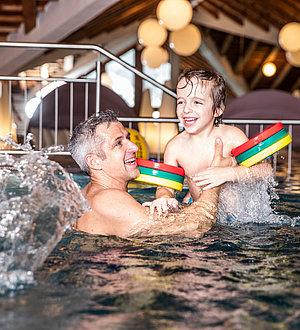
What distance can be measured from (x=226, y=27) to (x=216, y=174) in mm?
10802

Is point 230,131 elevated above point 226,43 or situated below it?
below

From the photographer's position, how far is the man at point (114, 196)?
9.74ft

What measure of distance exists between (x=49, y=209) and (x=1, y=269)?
14.2 inches

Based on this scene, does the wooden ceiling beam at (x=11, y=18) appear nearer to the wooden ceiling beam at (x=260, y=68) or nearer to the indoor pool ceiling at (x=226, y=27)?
the indoor pool ceiling at (x=226, y=27)

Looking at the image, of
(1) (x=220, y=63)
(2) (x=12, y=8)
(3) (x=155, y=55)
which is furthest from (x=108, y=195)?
(1) (x=220, y=63)

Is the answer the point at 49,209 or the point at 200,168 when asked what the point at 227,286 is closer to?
the point at 49,209

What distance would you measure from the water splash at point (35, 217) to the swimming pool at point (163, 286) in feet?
0.23

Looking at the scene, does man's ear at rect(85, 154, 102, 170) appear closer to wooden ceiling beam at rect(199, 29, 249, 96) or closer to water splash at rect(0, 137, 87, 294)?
water splash at rect(0, 137, 87, 294)

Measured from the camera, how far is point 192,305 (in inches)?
78.7

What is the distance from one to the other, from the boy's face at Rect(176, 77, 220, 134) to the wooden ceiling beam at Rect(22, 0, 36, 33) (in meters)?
5.07

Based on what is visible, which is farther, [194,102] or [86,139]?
[194,102]

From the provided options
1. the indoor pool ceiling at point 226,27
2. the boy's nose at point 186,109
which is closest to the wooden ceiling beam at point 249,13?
the indoor pool ceiling at point 226,27

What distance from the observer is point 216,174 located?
3.28 metres

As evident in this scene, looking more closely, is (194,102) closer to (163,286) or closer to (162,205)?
(162,205)
